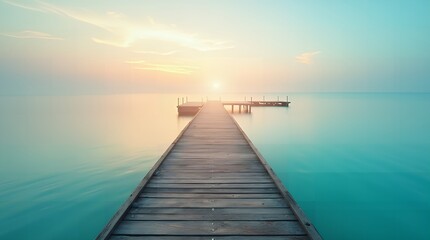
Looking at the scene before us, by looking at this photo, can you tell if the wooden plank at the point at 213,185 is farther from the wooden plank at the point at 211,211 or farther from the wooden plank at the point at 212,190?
the wooden plank at the point at 211,211

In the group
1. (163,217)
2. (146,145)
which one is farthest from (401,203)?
(146,145)

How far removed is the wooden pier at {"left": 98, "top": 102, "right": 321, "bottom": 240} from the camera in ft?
9.30

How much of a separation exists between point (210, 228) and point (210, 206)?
1.83 feet

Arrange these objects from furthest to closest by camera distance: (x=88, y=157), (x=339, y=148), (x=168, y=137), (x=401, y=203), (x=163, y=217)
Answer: (x=168, y=137) → (x=339, y=148) → (x=88, y=157) → (x=401, y=203) → (x=163, y=217)

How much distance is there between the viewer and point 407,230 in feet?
22.0

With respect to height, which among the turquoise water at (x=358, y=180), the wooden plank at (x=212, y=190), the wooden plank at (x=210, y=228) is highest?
the wooden plank at (x=212, y=190)

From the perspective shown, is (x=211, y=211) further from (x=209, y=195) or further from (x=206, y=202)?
(x=209, y=195)

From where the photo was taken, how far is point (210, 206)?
3475 millimetres

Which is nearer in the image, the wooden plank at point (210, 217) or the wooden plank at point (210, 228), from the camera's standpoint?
the wooden plank at point (210, 228)

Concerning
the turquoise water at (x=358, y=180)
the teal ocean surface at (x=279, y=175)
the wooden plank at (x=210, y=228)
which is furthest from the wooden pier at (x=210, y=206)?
the turquoise water at (x=358, y=180)

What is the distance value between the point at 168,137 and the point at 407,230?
56.4ft

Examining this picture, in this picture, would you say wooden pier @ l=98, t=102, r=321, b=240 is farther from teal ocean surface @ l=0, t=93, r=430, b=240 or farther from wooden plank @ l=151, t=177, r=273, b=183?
teal ocean surface @ l=0, t=93, r=430, b=240

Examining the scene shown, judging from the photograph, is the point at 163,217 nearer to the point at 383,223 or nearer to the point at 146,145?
the point at 383,223

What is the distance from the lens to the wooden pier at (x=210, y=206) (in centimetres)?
284
